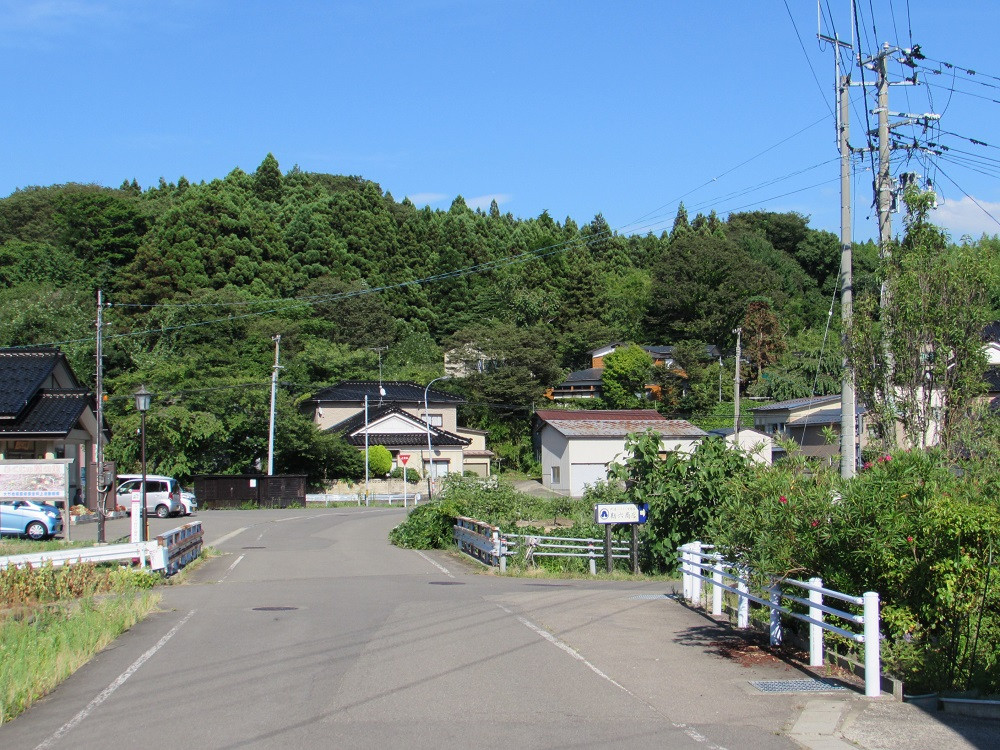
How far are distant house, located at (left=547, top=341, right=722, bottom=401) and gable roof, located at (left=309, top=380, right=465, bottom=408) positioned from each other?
9.22 m

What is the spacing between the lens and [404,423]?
65.9 metres

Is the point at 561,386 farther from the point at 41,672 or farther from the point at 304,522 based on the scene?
the point at 41,672

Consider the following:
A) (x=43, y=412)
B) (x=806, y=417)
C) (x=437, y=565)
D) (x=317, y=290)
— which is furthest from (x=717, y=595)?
(x=317, y=290)

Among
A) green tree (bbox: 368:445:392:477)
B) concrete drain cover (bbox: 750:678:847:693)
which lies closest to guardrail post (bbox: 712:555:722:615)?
concrete drain cover (bbox: 750:678:847:693)

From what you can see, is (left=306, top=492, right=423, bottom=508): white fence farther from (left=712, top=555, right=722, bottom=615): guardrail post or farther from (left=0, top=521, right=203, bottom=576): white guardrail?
(left=712, top=555, right=722, bottom=615): guardrail post

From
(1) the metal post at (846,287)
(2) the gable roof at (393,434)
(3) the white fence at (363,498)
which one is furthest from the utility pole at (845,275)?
(2) the gable roof at (393,434)

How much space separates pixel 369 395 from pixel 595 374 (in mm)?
18102

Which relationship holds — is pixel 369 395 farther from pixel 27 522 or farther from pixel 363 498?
pixel 27 522

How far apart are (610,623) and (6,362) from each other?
37.9m

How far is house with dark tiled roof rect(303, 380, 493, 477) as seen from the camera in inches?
2544

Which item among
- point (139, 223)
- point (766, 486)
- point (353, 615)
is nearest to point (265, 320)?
point (139, 223)

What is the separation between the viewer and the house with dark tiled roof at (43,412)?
1505 inches

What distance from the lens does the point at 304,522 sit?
131ft

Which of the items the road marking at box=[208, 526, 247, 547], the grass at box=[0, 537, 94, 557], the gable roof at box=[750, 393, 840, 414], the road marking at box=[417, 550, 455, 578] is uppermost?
the gable roof at box=[750, 393, 840, 414]
